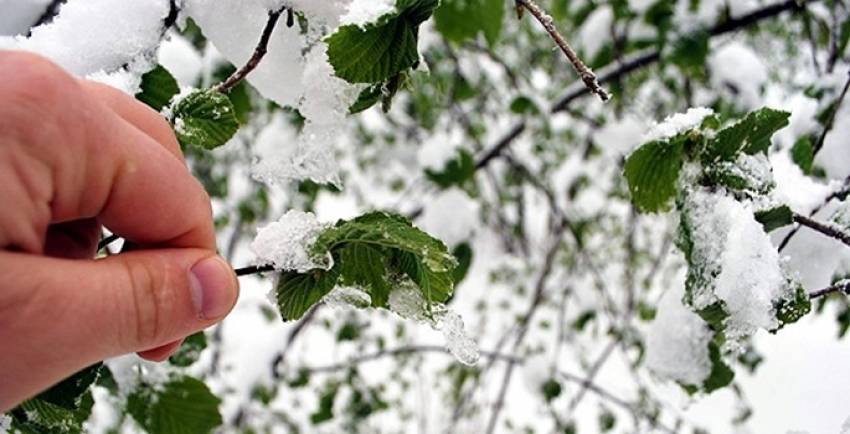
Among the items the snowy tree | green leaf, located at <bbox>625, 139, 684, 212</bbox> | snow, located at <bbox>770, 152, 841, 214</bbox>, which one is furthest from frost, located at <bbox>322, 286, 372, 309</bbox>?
snow, located at <bbox>770, 152, 841, 214</bbox>

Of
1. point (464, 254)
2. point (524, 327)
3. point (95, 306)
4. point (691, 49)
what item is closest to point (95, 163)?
point (95, 306)

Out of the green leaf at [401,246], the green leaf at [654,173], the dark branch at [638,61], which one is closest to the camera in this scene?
the green leaf at [401,246]

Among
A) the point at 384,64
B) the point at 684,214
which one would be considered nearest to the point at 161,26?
the point at 384,64

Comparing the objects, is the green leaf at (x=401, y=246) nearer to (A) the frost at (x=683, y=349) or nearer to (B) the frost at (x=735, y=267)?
(B) the frost at (x=735, y=267)

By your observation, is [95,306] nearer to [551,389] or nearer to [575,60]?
[575,60]

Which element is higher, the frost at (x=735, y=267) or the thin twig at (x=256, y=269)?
the frost at (x=735, y=267)

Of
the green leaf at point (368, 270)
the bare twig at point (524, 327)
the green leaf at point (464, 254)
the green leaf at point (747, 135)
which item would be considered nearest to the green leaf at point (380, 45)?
the green leaf at point (368, 270)

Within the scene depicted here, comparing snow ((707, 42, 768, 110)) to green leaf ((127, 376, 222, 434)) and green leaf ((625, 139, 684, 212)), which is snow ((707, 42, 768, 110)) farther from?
green leaf ((127, 376, 222, 434))
